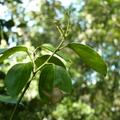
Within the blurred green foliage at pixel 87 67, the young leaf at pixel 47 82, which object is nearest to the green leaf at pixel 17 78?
the young leaf at pixel 47 82

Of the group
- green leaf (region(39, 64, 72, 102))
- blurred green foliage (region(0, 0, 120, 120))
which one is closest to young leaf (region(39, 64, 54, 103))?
green leaf (region(39, 64, 72, 102))

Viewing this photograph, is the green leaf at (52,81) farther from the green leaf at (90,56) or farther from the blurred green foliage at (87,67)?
the blurred green foliage at (87,67)

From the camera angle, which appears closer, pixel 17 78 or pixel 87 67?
pixel 17 78

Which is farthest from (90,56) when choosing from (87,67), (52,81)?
(87,67)

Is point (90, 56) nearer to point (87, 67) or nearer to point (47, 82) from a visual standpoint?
point (47, 82)

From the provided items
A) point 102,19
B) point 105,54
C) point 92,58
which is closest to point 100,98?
point 105,54

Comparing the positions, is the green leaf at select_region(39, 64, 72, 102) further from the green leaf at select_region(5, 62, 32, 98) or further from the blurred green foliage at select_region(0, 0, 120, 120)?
the blurred green foliage at select_region(0, 0, 120, 120)
